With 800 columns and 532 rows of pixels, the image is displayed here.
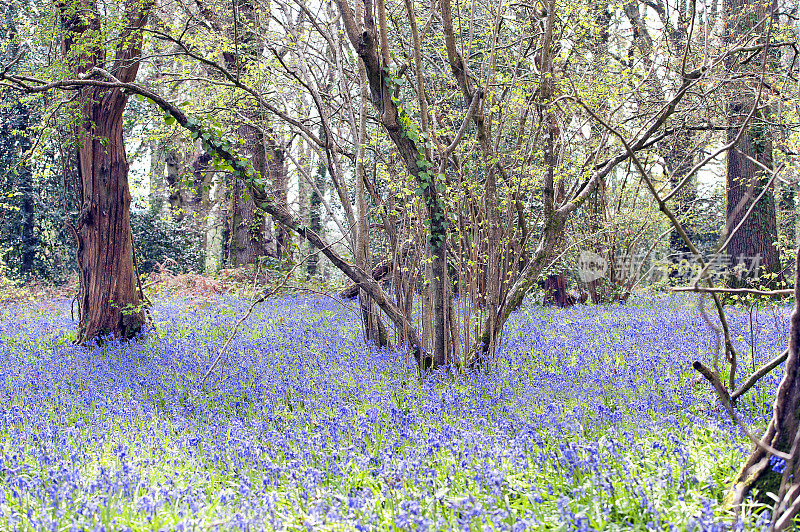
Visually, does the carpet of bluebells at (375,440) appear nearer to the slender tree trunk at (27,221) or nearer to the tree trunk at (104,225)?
the tree trunk at (104,225)

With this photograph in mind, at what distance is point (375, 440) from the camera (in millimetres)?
3701

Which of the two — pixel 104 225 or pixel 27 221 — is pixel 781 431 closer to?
pixel 104 225

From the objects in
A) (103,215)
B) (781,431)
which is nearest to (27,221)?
(103,215)

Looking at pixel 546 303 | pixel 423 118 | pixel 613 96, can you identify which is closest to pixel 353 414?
pixel 423 118

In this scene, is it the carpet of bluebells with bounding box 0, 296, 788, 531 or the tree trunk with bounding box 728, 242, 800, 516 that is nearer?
the tree trunk with bounding box 728, 242, 800, 516

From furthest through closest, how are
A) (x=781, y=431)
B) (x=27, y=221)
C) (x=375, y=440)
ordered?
(x=27, y=221), (x=375, y=440), (x=781, y=431)

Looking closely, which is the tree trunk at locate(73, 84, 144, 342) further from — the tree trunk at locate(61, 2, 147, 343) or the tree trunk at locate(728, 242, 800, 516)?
the tree trunk at locate(728, 242, 800, 516)

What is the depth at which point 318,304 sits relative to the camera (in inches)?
481

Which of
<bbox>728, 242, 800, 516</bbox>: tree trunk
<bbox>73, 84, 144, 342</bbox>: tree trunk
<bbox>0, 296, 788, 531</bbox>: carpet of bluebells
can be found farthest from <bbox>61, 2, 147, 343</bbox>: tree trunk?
<bbox>728, 242, 800, 516</bbox>: tree trunk

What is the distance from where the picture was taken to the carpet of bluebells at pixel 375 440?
2.62 metres

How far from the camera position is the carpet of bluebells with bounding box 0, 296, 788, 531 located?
2.62 metres

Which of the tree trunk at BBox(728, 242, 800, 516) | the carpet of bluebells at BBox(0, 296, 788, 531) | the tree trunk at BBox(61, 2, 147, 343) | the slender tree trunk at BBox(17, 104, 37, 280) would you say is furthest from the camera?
the slender tree trunk at BBox(17, 104, 37, 280)

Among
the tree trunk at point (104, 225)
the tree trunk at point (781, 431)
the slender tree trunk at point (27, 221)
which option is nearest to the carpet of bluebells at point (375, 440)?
the tree trunk at point (781, 431)

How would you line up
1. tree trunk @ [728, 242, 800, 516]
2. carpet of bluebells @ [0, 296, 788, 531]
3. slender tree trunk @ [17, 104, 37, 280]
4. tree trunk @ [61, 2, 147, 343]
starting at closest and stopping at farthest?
tree trunk @ [728, 242, 800, 516]
carpet of bluebells @ [0, 296, 788, 531]
tree trunk @ [61, 2, 147, 343]
slender tree trunk @ [17, 104, 37, 280]
